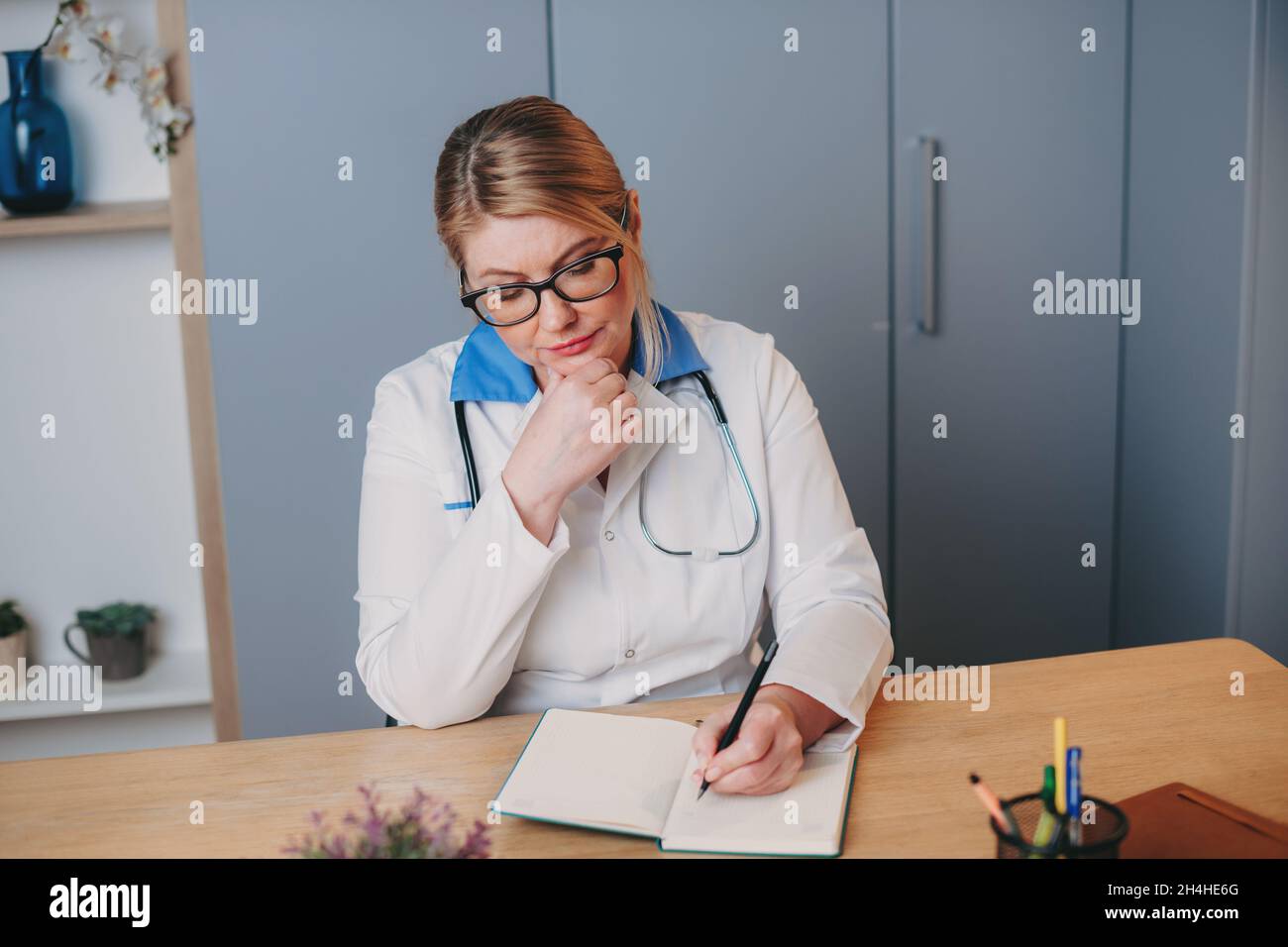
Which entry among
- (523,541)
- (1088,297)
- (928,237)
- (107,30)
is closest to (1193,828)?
(523,541)

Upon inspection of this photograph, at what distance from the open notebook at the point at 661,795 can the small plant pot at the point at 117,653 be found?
1.73 meters

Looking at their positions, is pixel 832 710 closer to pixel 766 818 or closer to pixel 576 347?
pixel 766 818

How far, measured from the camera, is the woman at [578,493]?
1277 millimetres

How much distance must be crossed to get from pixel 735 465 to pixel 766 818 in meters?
0.58

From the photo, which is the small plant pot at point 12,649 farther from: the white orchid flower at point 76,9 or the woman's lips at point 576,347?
the woman's lips at point 576,347

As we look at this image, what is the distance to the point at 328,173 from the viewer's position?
218 cm

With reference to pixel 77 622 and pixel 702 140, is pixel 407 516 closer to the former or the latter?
pixel 702 140

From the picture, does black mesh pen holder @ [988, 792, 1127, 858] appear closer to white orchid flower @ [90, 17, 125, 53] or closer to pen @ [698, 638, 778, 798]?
pen @ [698, 638, 778, 798]

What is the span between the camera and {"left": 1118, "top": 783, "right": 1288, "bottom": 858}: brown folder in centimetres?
94

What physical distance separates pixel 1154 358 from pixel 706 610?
146 centimetres

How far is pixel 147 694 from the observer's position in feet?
8.24

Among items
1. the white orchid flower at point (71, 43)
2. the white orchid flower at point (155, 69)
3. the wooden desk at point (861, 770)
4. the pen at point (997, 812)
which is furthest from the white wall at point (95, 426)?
the pen at point (997, 812)
